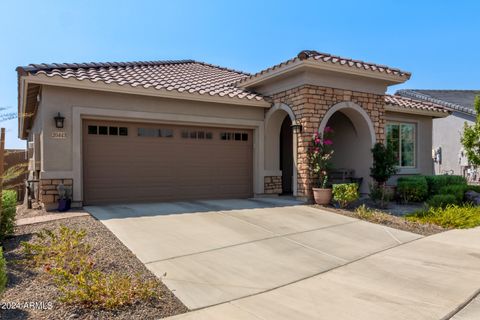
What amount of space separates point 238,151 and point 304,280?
713cm

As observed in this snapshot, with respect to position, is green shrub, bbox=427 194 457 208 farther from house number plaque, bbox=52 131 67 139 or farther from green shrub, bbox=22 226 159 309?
house number plaque, bbox=52 131 67 139

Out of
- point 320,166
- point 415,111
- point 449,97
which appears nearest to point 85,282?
point 320,166

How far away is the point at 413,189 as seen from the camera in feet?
36.0

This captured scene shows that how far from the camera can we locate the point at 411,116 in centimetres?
1380

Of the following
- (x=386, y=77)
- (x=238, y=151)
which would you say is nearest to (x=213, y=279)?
(x=238, y=151)

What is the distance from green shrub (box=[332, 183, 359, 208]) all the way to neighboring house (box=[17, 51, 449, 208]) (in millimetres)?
885

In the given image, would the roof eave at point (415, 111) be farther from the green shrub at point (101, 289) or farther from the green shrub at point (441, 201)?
the green shrub at point (101, 289)

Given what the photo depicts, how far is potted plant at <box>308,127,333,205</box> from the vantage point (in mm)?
9711

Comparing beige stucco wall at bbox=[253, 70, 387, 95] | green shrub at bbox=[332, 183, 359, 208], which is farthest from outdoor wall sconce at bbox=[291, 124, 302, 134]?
green shrub at bbox=[332, 183, 359, 208]

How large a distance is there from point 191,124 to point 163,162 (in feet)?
4.61

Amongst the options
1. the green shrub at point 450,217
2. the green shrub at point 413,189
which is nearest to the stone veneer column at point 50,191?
the green shrub at point 450,217

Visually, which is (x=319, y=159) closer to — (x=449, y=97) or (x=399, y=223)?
(x=399, y=223)

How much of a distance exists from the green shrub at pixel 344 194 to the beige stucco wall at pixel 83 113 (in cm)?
387

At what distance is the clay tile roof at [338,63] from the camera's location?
31.0 ft
